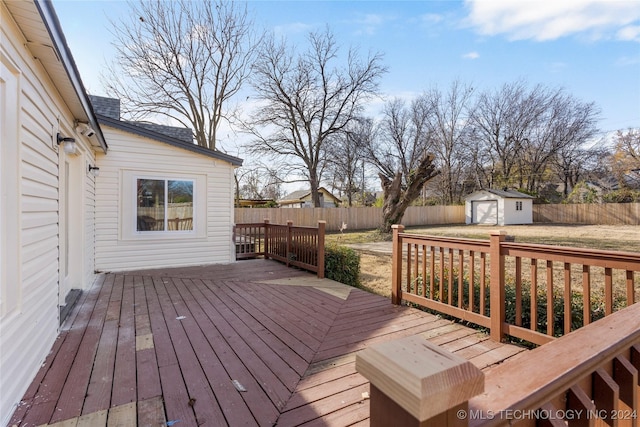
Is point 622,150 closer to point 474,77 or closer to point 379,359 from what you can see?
point 474,77

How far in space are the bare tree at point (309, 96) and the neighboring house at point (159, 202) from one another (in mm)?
12061

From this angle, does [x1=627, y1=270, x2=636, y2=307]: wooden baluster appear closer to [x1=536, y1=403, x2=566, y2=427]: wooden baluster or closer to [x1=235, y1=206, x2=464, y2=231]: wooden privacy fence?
[x1=536, y1=403, x2=566, y2=427]: wooden baluster

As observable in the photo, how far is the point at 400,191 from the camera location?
13.7 m

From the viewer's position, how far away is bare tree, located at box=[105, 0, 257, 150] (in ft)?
42.0

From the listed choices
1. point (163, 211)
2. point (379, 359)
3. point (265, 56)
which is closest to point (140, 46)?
point (265, 56)

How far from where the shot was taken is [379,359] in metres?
0.56

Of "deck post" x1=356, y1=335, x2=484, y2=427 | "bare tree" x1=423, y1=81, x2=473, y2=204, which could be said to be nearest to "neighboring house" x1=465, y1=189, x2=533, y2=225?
"bare tree" x1=423, y1=81, x2=473, y2=204

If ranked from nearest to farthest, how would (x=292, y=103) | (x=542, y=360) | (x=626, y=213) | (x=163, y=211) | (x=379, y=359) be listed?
(x=379, y=359)
(x=542, y=360)
(x=163, y=211)
(x=292, y=103)
(x=626, y=213)

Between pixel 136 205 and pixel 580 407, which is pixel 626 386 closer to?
pixel 580 407

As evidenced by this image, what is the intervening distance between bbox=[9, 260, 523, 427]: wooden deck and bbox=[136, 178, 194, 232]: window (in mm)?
1916

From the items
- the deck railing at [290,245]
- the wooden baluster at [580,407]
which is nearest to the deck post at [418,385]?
the wooden baluster at [580,407]

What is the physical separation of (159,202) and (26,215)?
14.3 ft

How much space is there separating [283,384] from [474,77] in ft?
90.2

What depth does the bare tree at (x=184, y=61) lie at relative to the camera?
12797mm
